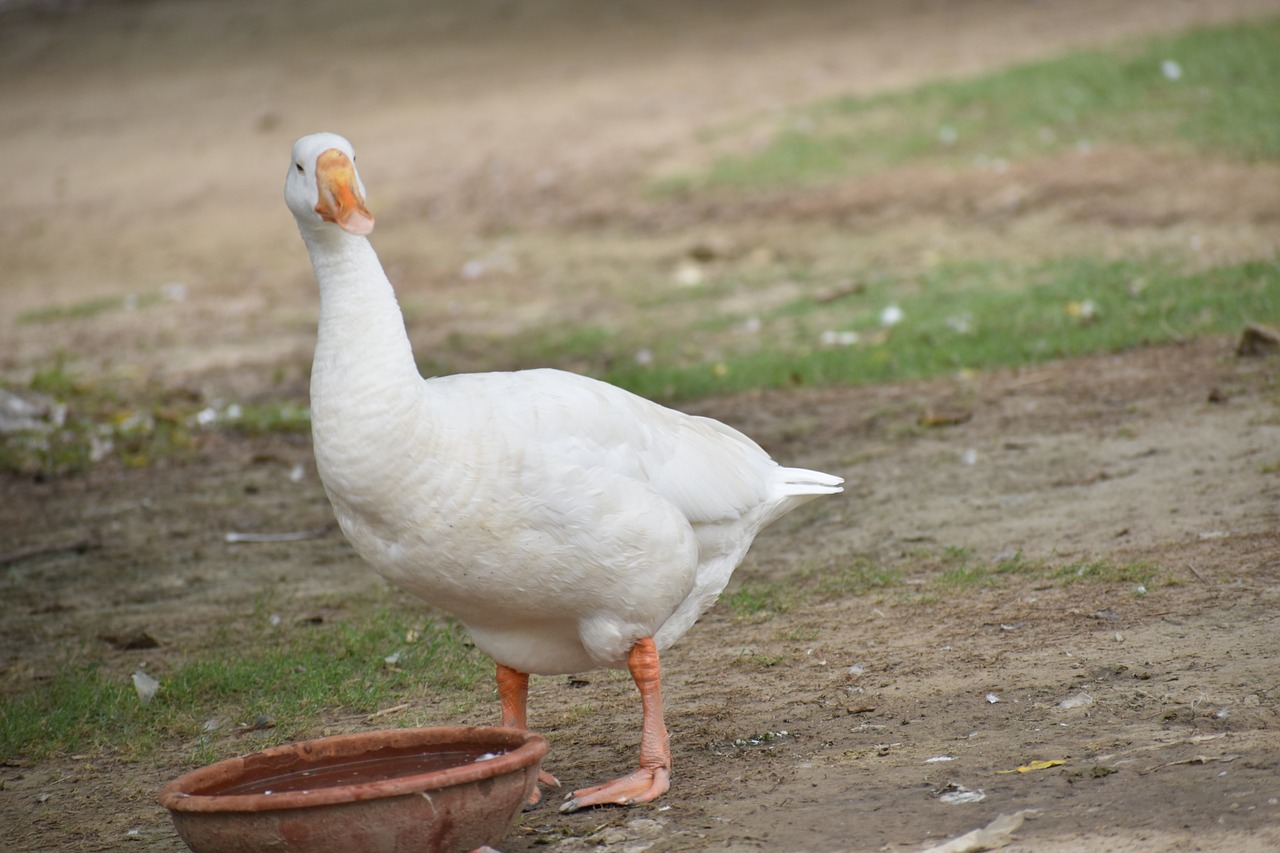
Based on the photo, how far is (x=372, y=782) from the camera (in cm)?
342

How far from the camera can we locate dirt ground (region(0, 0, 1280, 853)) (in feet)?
12.4

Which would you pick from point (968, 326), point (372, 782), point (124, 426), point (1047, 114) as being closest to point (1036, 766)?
point (372, 782)

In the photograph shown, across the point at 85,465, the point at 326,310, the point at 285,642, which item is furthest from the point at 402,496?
the point at 85,465

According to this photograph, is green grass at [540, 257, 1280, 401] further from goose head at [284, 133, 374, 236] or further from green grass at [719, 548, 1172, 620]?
goose head at [284, 133, 374, 236]

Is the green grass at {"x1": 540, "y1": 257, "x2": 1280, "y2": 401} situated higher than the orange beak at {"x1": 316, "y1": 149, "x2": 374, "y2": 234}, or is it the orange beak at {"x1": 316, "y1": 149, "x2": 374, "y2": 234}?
the orange beak at {"x1": 316, "y1": 149, "x2": 374, "y2": 234}

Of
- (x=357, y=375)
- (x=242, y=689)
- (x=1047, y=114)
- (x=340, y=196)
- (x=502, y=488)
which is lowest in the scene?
(x=242, y=689)

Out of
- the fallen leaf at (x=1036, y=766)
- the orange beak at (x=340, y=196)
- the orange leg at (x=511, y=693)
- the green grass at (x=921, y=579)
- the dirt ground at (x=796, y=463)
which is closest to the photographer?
the orange beak at (x=340, y=196)

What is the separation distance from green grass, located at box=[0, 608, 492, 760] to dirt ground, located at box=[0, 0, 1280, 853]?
16 centimetres

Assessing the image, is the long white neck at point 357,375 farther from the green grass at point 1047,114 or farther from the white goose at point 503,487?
the green grass at point 1047,114

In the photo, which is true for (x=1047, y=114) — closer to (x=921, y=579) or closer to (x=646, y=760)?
(x=921, y=579)

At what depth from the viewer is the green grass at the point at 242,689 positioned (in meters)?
4.69

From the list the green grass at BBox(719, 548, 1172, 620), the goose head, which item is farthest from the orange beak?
the green grass at BBox(719, 548, 1172, 620)

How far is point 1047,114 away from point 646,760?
10.3m

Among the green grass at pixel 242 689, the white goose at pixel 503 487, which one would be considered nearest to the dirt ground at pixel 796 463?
the green grass at pixel 242 689
